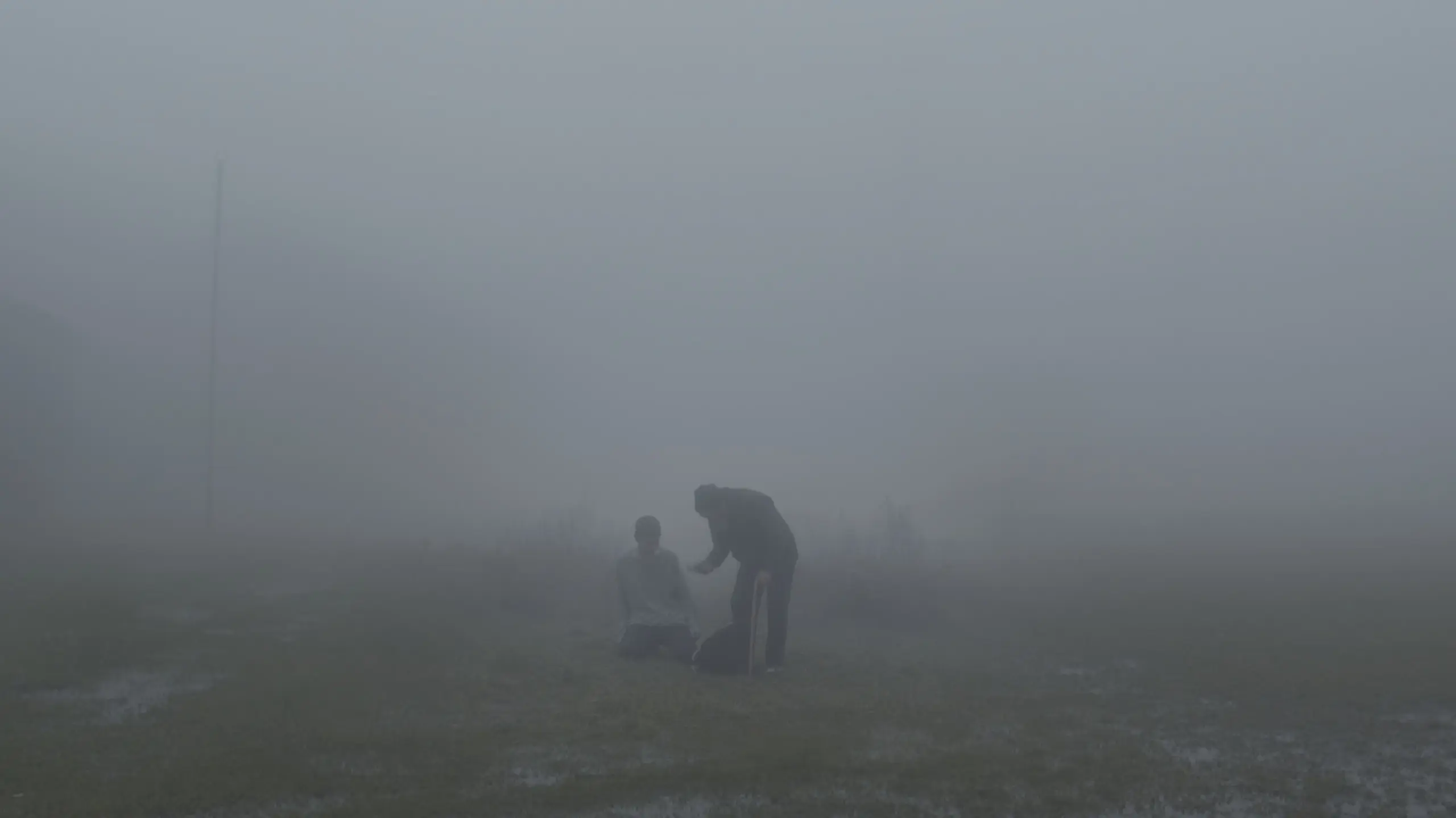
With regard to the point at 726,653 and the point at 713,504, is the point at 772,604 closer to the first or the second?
the point at 726,653

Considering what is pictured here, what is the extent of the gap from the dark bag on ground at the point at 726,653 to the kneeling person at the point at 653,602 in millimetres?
670

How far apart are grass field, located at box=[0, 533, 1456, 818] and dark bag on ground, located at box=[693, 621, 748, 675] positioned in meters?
0.36

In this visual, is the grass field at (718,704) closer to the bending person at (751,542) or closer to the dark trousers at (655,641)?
the dark trousers at (655,641)

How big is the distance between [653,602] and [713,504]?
4.72 feet

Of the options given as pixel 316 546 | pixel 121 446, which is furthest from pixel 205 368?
pixel 316 546

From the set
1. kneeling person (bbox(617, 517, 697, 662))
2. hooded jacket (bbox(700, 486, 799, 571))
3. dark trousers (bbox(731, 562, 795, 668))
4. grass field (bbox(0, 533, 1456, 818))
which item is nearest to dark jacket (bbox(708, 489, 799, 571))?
hooded jacket (bbox(700, 486, 799, 571))

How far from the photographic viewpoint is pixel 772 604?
14742mm

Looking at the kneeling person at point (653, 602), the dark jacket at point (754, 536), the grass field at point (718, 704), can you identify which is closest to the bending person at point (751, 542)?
the dark jacket at point (754, 536)

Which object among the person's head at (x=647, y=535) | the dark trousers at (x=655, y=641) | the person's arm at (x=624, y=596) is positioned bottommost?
the dark trousers at (x=655, y=641)

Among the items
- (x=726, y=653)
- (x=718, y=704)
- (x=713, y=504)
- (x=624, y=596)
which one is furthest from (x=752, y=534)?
(x=718, y=704)

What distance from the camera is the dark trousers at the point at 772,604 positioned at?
571 inches

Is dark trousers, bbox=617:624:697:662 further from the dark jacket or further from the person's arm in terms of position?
the dark jacket

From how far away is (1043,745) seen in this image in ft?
32.1

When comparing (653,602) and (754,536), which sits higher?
(754,536)
